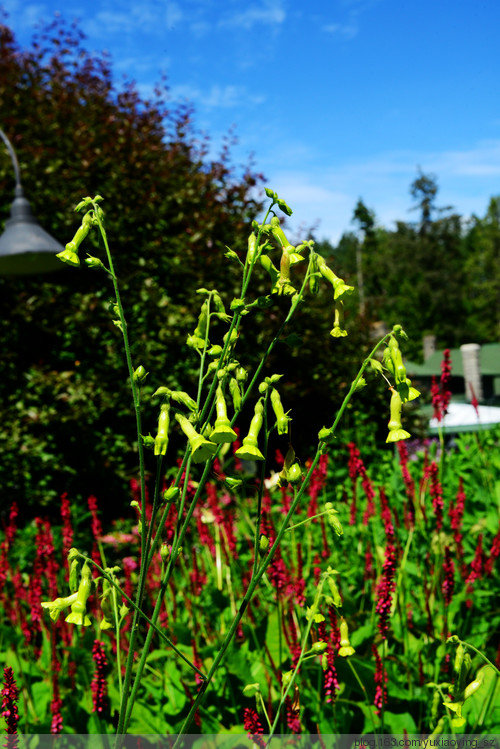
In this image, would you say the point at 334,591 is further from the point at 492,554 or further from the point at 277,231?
the point at 492,554

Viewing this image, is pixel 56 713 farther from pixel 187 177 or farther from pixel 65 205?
pixel 187 177

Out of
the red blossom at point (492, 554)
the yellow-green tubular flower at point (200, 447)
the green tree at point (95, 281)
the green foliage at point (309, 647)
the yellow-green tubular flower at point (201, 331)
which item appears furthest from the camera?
the green tree at point (95, 281)

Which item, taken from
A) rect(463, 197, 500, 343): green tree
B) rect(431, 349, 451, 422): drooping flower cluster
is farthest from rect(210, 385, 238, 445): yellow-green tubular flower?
rect(463, 197, 500, 343): green tree

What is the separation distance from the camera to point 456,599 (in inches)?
87.7

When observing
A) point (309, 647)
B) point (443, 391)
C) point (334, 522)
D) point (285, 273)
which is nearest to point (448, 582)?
point (309, 647)

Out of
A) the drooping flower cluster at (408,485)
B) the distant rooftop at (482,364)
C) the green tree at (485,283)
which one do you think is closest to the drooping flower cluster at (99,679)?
the drooping flower cluster at (408,485)

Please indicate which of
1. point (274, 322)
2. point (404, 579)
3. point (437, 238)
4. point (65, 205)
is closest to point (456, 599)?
point (404, 579)

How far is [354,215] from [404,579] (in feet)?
181

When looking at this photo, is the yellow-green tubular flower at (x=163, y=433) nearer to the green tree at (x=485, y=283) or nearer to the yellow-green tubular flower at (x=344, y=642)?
the yellow-green tubular flower at (x=344, y=642)

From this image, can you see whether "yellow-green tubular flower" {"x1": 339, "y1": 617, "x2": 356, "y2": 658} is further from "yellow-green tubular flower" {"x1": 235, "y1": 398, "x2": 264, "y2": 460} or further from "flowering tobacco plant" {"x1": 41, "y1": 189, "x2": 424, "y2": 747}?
"yellow-green tubular flower" {"x1": 235, "y1": 398, "x2": 264, "y2": 460}

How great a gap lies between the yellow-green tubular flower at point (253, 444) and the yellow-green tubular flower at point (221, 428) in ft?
0.12

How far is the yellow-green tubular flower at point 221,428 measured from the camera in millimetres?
1023

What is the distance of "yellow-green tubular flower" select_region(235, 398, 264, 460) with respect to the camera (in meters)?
1.06

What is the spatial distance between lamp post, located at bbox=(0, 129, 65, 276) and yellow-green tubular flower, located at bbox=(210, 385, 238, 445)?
11.1 feet
